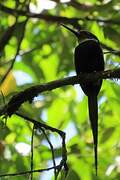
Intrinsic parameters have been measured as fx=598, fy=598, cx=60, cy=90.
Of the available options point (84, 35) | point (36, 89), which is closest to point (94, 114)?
point (36, 89)

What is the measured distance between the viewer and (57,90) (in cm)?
506

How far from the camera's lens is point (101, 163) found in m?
3.77

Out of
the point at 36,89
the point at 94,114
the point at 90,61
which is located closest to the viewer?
the point at 36,89

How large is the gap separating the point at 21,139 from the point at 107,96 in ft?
2.01

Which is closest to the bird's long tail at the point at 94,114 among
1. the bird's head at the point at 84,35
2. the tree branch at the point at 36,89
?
the tree branch at the point at 36,89

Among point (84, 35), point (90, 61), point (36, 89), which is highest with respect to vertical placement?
point (84, 35)

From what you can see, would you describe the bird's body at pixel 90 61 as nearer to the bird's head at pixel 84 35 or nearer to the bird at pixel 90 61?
the bird at pixel 90 61

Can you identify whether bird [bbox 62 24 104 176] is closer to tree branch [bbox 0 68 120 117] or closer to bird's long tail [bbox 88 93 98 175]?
bird's long tail [bbox 88 93 98 175]

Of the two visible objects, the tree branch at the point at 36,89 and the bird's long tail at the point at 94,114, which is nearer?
the tree branch at the point at 36,89

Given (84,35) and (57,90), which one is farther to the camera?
(57,90)

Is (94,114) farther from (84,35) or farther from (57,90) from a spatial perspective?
(57,90)

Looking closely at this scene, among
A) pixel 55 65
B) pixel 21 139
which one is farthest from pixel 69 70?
pixel 21 139

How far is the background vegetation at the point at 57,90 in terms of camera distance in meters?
3.64

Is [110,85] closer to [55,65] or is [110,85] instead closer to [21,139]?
[21,139]
